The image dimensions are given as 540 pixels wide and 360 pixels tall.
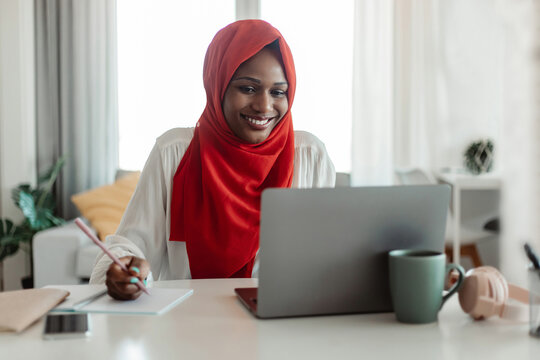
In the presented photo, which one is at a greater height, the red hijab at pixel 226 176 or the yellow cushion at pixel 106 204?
the red hijab at pixel 226 176

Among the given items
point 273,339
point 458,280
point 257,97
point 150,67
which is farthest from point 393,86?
point 273,339

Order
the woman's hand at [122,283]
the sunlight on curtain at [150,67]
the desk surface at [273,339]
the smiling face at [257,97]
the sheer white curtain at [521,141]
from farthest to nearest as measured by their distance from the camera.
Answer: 1. the sunlight on curtain at [150,67]
2. the sheer white curtain at [521,141]
3. the smiling face at [257,97]
4. the woman's hand at [122,283]
5. the desk surface at [273,339]

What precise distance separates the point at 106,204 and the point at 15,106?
2.81ft

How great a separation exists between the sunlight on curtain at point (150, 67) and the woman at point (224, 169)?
2407 mm

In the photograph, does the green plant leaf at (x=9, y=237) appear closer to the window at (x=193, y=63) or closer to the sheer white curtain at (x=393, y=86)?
the window at (x=193, y=63)

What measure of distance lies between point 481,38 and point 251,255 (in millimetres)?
3090

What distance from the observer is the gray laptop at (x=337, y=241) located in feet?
2.88

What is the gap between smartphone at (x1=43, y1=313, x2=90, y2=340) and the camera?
83 cm

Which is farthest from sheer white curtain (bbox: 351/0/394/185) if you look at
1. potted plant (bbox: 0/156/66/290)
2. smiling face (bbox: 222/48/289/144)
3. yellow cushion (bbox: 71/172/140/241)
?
smiling face (bbox: 222/48/289/144)

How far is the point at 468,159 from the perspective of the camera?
376cm

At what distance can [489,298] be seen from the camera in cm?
93

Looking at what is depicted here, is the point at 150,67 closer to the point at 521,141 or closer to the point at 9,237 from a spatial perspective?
the point at 9,237

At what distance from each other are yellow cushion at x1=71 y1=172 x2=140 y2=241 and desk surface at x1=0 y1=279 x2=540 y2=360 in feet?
8.36

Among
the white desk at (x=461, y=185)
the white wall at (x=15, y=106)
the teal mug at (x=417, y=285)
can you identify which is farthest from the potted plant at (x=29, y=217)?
the teal mug at (x=417, y=285)
